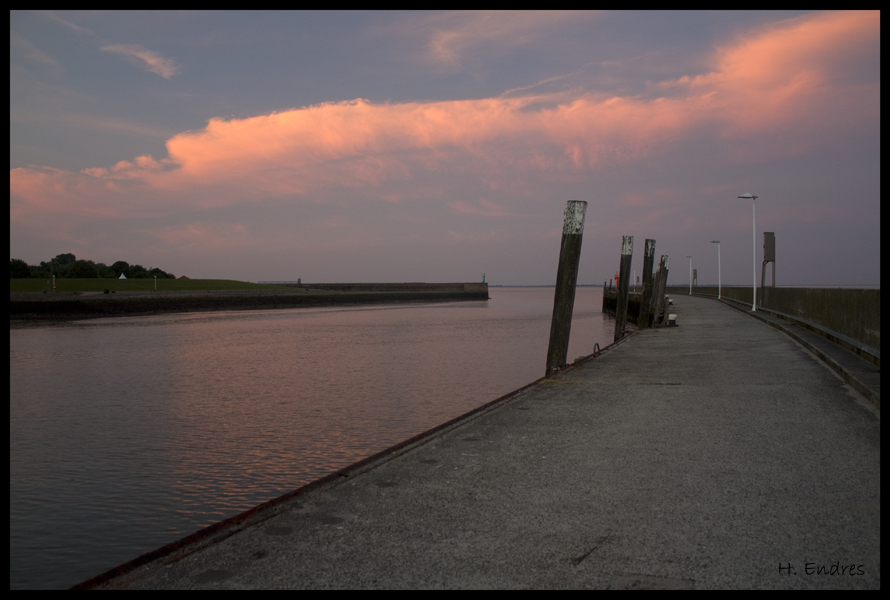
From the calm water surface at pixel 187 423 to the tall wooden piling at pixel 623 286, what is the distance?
1506mm

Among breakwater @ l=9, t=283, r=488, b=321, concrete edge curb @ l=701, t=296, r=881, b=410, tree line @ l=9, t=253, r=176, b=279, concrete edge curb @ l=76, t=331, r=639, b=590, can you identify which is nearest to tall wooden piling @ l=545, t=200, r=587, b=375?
concrete edge curb @ l=701, t=296, r=881, b=410

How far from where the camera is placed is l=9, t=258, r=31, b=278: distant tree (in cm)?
6613

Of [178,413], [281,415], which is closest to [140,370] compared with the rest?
[178,413]

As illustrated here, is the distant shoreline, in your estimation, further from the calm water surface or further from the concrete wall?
the concrete wall

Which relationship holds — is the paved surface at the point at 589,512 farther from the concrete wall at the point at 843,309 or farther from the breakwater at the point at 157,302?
the breakwater at the point at 157,302

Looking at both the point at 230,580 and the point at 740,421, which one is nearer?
the point at 230,580

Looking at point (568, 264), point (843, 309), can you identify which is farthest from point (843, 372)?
point (568, 264)

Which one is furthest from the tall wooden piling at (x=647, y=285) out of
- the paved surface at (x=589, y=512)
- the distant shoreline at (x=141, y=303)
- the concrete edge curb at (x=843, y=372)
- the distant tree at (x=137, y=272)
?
the distant tree at (x=137, y=272)

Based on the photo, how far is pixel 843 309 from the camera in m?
13.4

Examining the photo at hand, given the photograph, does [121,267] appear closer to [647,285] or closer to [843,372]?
[647,285]

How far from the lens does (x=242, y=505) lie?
6.34m

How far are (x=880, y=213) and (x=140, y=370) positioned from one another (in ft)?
54.9

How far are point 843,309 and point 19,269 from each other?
242 feet

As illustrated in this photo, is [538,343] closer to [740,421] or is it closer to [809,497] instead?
[740,421]
